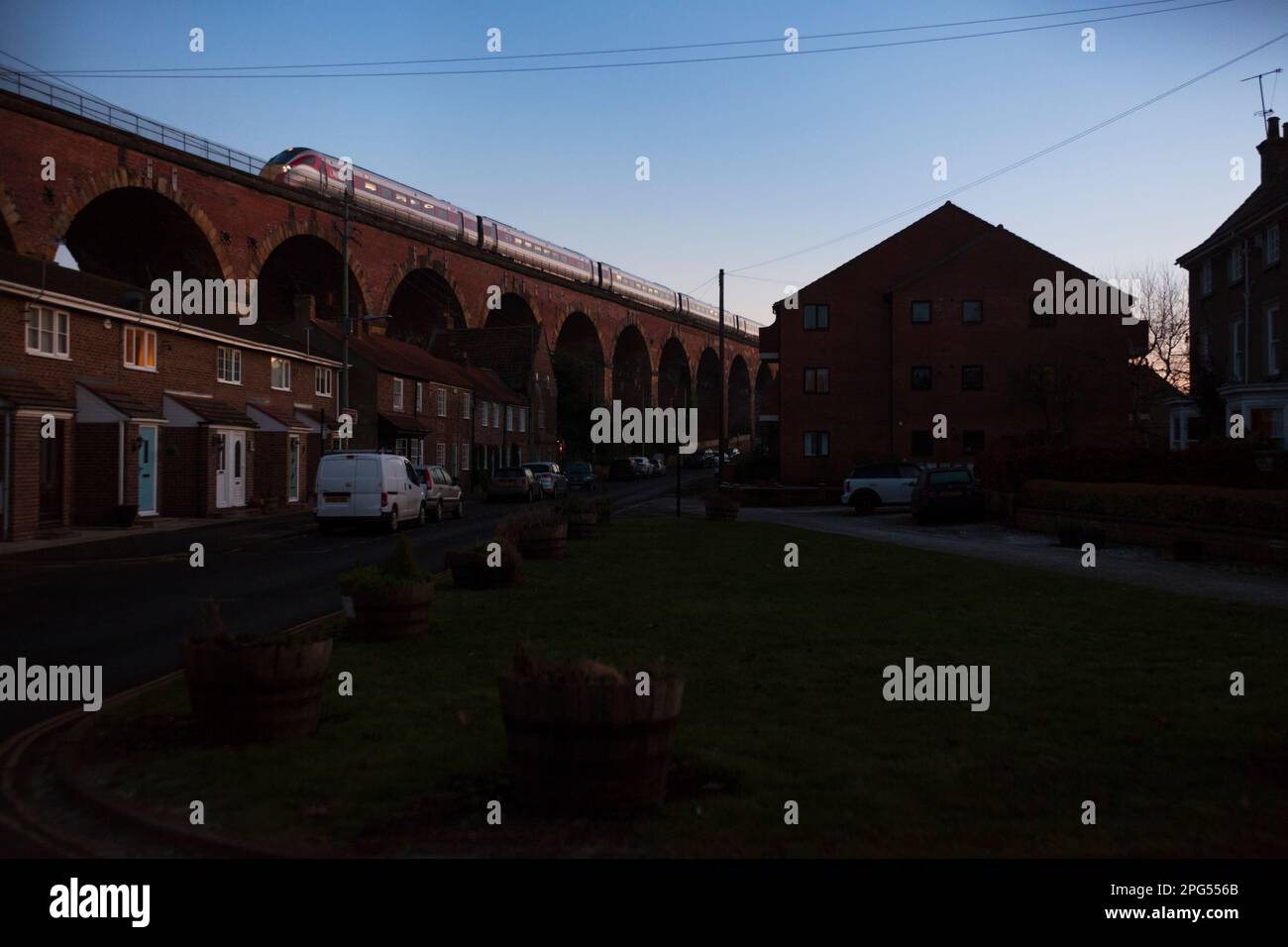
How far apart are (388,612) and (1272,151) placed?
42489mm

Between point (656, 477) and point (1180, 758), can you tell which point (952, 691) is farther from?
point (656, 477)

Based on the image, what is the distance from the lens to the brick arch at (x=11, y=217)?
117 ft

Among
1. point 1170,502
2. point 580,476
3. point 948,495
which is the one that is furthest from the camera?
point 580,476

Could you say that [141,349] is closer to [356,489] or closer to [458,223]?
[356,489]

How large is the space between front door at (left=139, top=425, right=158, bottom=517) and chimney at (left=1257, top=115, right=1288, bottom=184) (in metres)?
40.6

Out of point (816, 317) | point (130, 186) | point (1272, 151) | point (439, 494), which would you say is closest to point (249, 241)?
point (130, 186)

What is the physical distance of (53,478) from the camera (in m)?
27.4

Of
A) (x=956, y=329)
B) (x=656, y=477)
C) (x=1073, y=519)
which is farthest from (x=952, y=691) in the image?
(x=656, y=477)

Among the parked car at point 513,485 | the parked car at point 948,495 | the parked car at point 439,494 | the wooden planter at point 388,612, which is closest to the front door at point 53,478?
the parked car at point 439,494

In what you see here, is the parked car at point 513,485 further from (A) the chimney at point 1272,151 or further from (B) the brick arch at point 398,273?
(A) the chimney at point 1272,151

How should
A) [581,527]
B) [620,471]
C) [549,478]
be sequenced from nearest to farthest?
[581,527]
[549,478]
[620,471]

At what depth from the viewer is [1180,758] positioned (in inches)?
248

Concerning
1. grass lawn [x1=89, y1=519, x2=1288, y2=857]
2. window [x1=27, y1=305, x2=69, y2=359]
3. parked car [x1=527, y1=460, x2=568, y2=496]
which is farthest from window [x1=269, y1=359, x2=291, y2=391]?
grass lawn [x1=89, y1=519, x2=1288, y2=857]

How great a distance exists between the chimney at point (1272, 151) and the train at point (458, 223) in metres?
39.7
